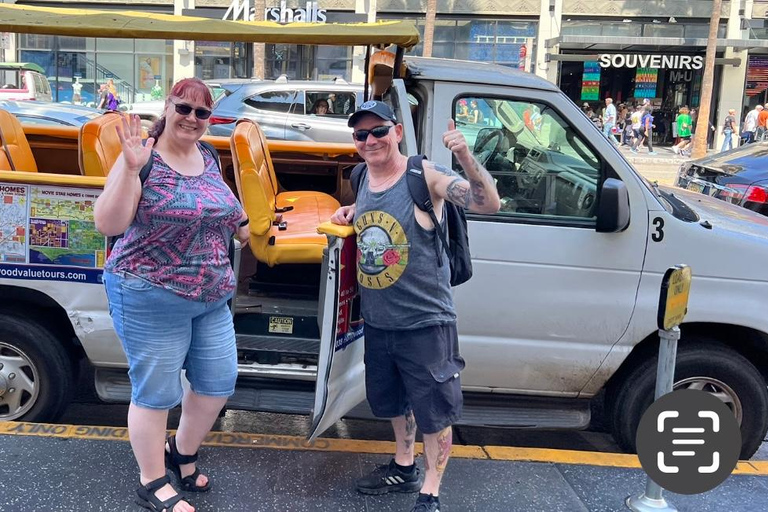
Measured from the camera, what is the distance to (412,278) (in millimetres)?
2924

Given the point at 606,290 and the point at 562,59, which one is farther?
the point at 562,59

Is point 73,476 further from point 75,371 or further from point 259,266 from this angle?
point 259,266

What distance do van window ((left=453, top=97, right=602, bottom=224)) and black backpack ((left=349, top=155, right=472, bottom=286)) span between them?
0.77m

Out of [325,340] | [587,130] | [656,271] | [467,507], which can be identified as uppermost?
[587,130]

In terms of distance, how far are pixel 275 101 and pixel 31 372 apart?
8.98m

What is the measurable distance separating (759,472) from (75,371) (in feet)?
11.3

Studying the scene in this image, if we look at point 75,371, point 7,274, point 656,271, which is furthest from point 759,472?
point 7,274

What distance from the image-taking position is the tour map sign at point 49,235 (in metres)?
3.61

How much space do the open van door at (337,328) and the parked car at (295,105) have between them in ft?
29.0

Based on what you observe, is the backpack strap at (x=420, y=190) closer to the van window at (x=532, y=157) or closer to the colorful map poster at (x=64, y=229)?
the van window at (x=532, y=157)

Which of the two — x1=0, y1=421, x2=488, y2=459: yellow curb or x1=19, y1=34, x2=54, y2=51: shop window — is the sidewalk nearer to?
x1=0, y1=421, x2=488, y2=459: yellow curb

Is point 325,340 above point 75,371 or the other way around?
above

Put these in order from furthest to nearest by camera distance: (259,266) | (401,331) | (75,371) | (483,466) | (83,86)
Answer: (83,86)
(259,266)
(75,371)
(483,466)
(401,331)

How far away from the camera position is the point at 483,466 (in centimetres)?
363
